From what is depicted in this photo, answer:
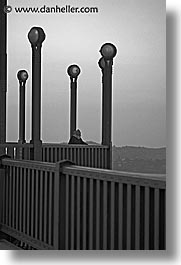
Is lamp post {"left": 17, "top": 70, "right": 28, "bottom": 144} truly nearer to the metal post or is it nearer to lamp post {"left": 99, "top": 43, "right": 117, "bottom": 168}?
the metal post

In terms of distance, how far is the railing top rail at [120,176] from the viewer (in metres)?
1.45

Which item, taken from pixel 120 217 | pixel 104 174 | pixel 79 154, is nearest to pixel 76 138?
pixel 79 154

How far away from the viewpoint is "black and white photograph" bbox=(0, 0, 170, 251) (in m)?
1.61

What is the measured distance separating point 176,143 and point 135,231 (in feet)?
0.98

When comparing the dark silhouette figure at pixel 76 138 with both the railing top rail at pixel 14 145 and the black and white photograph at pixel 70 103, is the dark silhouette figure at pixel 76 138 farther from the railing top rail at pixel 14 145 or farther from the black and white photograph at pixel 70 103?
the railing top rail at pixel 14 145

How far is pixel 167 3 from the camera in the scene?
5.35 ft

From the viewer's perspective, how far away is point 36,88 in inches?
64.3

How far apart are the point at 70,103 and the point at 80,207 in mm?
320

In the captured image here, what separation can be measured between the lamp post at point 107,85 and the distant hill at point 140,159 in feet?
0.22

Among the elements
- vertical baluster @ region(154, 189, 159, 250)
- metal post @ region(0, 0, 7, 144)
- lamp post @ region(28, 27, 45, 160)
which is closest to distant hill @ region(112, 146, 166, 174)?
vertical baluster @ region(154, 189, 159, 250)

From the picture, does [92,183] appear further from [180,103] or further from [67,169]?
[180,103]

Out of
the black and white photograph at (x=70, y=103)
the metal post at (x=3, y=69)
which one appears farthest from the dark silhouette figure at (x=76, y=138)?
the metal post at (x=3, y=69)

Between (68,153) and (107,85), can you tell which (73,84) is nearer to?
(107,85)

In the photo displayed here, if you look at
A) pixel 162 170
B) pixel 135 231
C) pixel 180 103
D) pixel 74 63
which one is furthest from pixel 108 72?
pixel 135 231
